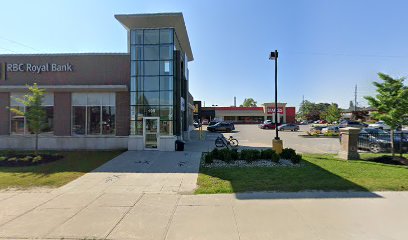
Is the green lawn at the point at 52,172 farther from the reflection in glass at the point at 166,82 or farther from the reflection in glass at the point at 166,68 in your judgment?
Result: the reflection in glass at the point at 166,68

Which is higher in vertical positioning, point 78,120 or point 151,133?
point 78,120

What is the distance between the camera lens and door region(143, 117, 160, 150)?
1635 cm

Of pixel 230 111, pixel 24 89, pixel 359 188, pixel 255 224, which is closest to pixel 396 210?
pixel 359 188

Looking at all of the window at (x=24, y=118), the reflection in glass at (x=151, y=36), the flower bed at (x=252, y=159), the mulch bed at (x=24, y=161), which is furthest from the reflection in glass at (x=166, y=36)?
the mulch bed at (x=24, y=161)

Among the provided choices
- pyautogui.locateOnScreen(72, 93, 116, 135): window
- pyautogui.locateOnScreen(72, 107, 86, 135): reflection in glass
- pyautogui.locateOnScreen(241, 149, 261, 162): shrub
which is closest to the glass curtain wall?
pyautogui.locateOnScreen(72, 93, 116, 135): window

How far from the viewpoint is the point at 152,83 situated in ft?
54.5

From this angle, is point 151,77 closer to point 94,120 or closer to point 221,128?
point 94,120

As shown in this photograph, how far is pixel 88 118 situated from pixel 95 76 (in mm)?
2913

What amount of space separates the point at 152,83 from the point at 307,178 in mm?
11498

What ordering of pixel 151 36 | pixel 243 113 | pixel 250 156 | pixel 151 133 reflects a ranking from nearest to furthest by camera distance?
1. pixel 250 156
2. pixel 151 133
3. pixel 151 36
4. pixel 243 113

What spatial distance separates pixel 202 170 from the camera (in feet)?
33.9

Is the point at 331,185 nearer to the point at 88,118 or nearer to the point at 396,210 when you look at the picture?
the point at 396,210

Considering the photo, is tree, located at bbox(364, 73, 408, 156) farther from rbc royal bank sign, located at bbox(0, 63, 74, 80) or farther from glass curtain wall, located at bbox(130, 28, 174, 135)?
rbc royal bank sign, located at bbox(0, 63, 74, 80)

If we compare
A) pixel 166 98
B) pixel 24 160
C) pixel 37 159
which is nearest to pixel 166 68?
pixel 166 98
